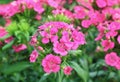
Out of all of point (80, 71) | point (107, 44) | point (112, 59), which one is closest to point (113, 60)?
point (112, 59)

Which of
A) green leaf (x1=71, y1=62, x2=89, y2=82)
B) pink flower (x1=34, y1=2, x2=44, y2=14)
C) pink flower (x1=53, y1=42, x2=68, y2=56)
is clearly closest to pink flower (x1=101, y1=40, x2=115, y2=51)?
green leaf (x1=71, y1=62, x2=89, y2=82)

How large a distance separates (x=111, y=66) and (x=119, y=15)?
376 mm

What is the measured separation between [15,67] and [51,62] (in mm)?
512

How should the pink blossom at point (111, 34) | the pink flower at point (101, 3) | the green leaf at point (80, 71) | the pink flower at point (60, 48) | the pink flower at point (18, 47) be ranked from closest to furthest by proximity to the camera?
1. the pink flower at point (60, 48)
2. the green leaf at point (80, 71)
3. the pink blossom at point (111, 34)
4. the pink flower at point (18, 47)
5. the pink flower at point (101, 3)

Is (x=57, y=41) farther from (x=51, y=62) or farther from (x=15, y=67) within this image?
(x=15, y=67)

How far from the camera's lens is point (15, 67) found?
8.57 feet

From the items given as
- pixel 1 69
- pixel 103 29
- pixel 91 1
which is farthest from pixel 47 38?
pixel 91 1

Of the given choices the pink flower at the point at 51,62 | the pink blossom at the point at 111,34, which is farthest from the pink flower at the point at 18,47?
the pink blossom at the point at 111,34

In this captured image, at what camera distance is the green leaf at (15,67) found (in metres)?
2.57

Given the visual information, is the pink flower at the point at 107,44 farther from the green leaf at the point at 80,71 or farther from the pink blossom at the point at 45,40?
the pink blossom at the point at 45,40

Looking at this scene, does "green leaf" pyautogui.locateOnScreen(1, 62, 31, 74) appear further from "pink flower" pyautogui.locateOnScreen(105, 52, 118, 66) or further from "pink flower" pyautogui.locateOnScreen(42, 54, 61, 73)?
"pink flower" pyautogui.locateOnScreen(105, 52, 118, 66)

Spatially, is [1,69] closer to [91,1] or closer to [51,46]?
[51,46]

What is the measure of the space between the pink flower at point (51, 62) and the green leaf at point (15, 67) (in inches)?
15.6

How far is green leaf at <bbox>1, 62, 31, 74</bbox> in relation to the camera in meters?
2.57
